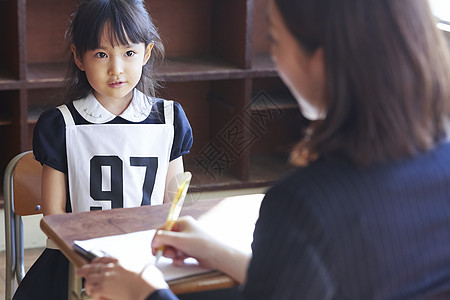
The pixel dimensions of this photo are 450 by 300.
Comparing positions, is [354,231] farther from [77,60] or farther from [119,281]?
[77,60]

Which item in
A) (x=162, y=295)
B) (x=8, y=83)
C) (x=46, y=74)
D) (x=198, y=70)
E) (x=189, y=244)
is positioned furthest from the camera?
(x=198, y=70)

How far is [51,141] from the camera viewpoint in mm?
1850

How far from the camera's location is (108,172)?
1.88m

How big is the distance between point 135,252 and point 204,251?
5.3 inches

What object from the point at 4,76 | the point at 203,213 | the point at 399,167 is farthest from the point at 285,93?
the point at 399,167

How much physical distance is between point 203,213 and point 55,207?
1.56 feet

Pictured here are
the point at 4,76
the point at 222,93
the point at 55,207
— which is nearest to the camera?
the point at 55,207

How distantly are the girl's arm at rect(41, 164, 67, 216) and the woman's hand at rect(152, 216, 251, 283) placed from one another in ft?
2.06

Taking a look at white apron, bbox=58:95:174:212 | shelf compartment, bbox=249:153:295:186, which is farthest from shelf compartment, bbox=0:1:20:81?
shelf compartment, bbox=249:153:295:186

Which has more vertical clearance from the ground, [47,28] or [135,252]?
[47,28]

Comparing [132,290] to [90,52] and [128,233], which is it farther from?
[90,52]

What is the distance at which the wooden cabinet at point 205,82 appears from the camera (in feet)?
9.72

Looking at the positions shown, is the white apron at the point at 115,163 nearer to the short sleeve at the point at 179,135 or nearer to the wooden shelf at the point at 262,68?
the short sleeve at the point at 179,135

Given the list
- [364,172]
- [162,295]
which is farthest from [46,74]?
[364,172]
